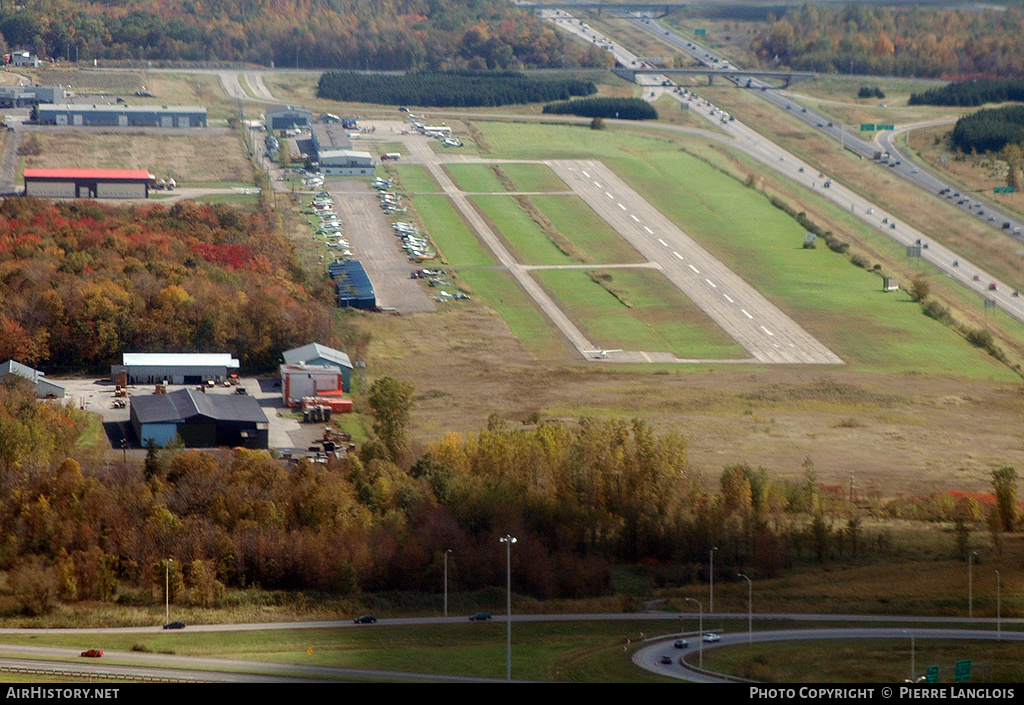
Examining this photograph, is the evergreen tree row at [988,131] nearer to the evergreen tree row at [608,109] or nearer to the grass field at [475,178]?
the evergreen tree row at [608,109]

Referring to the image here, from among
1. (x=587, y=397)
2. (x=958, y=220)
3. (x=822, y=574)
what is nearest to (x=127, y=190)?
(x=587, y=397)

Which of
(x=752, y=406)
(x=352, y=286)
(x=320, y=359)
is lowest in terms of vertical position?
(x=752, y=406)

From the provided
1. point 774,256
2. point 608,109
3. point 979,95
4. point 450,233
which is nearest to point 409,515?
point 450,233

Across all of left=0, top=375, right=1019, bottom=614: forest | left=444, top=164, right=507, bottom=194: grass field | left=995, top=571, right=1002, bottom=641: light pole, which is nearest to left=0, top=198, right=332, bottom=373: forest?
left=0, top=375, right=1019, bottom=614: forest

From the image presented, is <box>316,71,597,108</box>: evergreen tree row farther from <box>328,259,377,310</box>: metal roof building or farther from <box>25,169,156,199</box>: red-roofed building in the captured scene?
<box>328,259,377,310</box>: metal roof building

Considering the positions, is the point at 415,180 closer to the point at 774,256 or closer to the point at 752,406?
the point at 774,256
